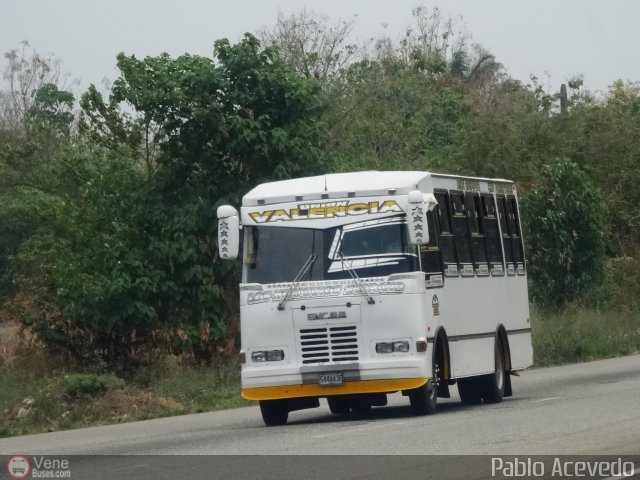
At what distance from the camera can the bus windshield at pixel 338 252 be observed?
58.5ft

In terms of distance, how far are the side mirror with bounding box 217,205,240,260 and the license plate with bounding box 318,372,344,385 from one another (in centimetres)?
196

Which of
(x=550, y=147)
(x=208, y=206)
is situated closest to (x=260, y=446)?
(x=208, y=206)

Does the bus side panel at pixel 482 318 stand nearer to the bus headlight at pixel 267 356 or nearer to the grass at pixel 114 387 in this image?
the bus headlight at pixel 267 356

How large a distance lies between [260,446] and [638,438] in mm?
3870

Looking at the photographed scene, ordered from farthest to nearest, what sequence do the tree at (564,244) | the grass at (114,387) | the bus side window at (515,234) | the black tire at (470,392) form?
1. the tree at (564,244)
2. the bus side window at (515,234)
3. the grass at (114,387)
4. the black tire at (470,392)

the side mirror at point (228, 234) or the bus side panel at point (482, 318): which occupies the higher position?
the side mirror at point (228, 234)

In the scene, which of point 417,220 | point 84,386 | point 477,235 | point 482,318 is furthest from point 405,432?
point 84,386

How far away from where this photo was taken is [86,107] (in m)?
29.0

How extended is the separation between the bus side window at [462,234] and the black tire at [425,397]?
86.5 inches

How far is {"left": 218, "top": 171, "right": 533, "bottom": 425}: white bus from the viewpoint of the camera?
57.4 feet

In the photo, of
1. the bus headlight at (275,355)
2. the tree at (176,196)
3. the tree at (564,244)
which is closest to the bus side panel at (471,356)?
the bus headlight at (275,355)

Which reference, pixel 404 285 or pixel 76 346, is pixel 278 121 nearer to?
pixel 76 346

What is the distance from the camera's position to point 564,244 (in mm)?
36906

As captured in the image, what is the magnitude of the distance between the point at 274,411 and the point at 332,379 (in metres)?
1.27
